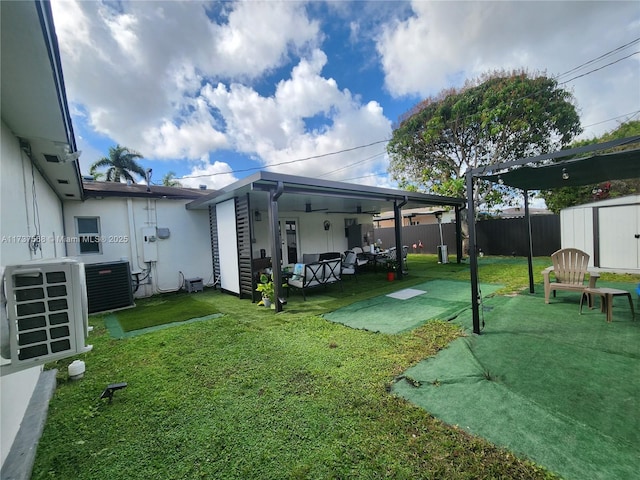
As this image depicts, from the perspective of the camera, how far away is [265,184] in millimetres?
5105

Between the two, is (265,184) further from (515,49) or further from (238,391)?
(515,49)

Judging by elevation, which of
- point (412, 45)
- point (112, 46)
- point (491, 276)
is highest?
point (412, 45)

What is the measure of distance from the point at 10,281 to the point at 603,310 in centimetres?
686

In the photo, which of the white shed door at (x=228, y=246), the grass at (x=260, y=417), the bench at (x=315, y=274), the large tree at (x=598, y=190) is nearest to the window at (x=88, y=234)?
the white shed door at (x=228, y=246)

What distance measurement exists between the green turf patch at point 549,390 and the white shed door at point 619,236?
19.7 feet

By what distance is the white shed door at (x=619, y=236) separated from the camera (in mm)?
7512

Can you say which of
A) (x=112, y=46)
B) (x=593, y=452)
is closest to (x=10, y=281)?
(x=593, y=452)

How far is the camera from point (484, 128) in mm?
11742

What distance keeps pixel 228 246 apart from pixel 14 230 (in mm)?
4626

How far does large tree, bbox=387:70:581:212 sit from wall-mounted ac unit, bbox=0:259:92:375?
1283 centimetres

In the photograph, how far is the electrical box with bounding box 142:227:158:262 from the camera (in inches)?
293

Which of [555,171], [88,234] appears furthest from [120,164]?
[555,171]

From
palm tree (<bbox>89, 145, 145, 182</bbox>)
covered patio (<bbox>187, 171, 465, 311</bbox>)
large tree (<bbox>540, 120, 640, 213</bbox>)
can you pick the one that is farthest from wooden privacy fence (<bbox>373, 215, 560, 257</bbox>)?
palm tree (<bbox>89, 145, 145, 182</bbox>)

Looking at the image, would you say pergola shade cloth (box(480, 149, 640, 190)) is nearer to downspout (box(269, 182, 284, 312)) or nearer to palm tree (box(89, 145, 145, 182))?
downspout (box(269, 182, 284, 312))
